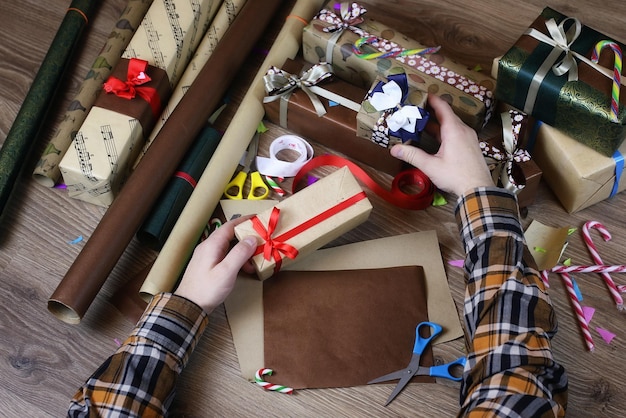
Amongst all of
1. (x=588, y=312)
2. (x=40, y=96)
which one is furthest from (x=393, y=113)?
(x=40, y=96)

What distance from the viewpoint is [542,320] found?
1020 millimetres

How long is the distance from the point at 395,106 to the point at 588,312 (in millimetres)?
484

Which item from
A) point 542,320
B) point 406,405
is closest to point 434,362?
point 406,405

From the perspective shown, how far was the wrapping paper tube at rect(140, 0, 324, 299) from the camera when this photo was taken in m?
1.18

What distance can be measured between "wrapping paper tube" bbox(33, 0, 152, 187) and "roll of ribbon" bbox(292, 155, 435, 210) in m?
0.44

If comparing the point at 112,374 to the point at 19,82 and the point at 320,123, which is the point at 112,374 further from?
the point at 19,82

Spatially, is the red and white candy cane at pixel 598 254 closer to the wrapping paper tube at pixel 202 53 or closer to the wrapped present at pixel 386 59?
the wrapped present at pixel 386 59

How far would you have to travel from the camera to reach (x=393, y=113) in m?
1.19

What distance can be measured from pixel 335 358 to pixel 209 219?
13.6 inches

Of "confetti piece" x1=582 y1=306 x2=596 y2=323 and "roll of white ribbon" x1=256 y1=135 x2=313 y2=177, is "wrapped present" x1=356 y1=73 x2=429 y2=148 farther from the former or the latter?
"confetti piece" x1=582 y1=306 x2=596 y2=323

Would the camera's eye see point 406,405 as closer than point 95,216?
Yes

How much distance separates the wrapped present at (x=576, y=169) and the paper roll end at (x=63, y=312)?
88cm

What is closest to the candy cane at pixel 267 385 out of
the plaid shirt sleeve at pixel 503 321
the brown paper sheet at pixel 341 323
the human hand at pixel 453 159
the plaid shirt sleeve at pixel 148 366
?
the brown paper sheet at pixel 341 323

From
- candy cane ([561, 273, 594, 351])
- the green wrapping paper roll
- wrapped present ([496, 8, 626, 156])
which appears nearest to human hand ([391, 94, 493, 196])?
wrapped present ([496, 8, 626, 156])
